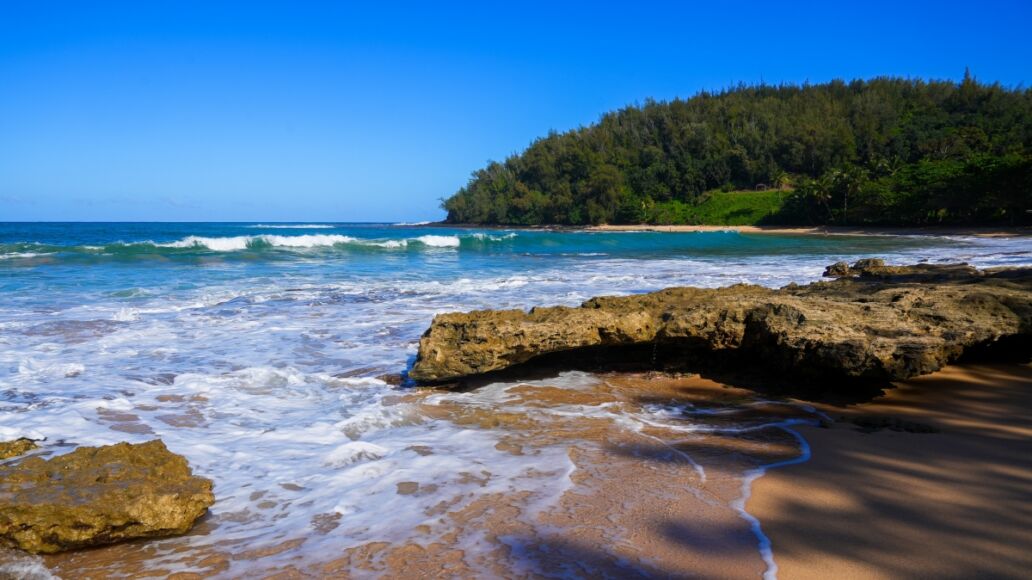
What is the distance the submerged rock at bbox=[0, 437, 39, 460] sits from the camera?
3581mm

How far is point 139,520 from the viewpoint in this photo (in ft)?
9.47

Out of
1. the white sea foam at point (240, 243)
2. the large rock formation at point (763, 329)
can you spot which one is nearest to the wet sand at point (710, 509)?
the large rock formation at point (763, 329)

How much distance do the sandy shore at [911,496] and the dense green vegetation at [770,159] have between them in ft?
181

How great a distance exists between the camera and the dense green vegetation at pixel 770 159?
63.1 metres

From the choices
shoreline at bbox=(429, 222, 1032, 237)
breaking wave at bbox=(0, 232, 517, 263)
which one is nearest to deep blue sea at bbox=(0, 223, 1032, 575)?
breaking wave at bbox=(0, 232, 517, 263)

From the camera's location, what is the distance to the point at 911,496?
122 inches

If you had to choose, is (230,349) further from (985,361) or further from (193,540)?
(985,361)

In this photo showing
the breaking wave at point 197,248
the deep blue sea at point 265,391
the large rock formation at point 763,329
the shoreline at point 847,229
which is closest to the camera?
the deep blue sea at point 265,391

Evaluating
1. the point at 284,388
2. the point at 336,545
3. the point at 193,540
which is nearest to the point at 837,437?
the point at 336,545

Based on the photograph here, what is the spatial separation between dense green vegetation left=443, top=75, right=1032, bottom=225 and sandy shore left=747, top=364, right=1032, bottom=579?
181 feet

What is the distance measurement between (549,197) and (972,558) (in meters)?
95.3

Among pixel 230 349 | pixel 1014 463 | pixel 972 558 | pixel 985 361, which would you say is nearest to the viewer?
pixel 972 558

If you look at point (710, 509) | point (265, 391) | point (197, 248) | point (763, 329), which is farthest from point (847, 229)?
point (710, 509)

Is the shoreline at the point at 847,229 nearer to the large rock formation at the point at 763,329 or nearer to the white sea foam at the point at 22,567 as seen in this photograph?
the large rock formation at the point at 763,329
